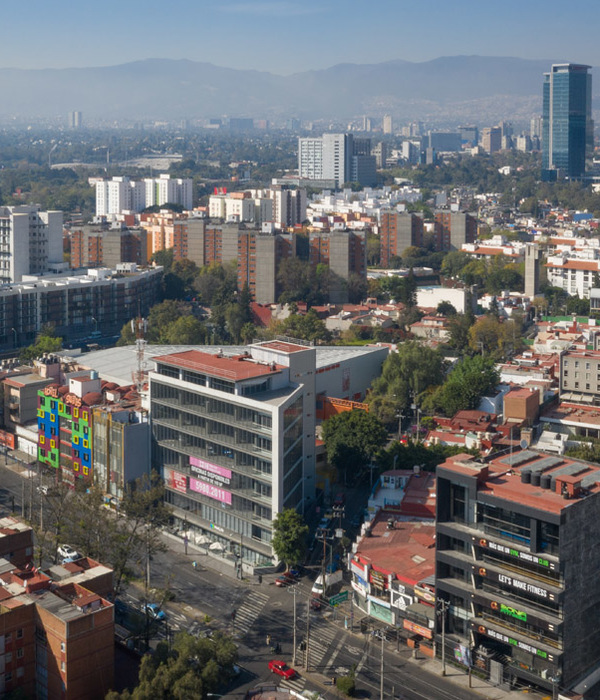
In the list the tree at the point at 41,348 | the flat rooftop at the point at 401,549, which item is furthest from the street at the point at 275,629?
the tree at the point at 41,348

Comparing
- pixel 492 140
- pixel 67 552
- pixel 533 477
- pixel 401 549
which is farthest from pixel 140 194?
pixel 492 140

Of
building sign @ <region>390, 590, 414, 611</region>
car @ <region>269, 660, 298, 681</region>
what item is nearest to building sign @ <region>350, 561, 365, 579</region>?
building sign @ <region>390, 590, 414, 611</region>

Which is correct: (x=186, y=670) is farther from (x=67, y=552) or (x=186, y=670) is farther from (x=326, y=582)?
(x=67, y=552)

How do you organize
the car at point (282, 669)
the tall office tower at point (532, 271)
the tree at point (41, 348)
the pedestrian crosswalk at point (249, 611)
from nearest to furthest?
the car at point (282, 669)
the pedestrian crosswalk at point (249, 611)
the tree at point (41, 348)
the tall office tower at point (532, 271)

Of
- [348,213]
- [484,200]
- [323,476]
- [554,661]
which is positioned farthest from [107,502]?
[484,200]

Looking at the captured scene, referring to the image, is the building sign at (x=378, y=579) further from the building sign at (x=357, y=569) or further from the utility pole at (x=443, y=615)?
the utility pole at (x=443, y=615)

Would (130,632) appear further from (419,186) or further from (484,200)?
(419,186)

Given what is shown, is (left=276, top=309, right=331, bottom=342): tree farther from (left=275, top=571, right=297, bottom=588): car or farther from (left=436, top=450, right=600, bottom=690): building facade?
(left=436, top=450, right=600, bottom=690): building facade
